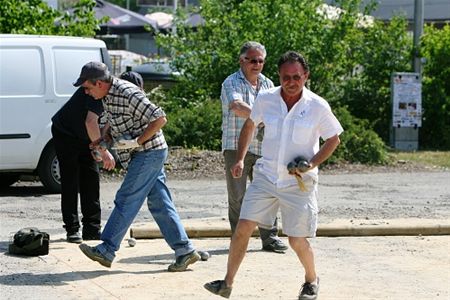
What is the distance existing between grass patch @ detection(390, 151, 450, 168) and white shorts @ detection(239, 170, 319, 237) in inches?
484

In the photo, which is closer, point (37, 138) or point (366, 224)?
point (366, 224)

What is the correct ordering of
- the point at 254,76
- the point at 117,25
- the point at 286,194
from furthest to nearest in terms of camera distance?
the point at 117,25
the point at 254,76
the point at 286,194

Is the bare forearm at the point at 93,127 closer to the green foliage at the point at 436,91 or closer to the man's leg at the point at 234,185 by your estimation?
the man's leg at the point at 234,185

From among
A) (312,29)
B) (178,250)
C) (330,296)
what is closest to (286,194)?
(330,296)

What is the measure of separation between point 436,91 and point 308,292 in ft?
51.2

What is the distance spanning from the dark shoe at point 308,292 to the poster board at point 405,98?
1468 centimetres

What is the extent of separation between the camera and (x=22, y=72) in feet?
48.3

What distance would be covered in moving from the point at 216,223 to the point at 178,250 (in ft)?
7.45

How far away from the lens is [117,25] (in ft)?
119

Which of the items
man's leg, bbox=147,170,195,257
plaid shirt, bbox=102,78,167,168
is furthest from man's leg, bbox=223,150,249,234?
plaid shirt, bbox=102,78,167,168

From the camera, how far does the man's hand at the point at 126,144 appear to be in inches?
342

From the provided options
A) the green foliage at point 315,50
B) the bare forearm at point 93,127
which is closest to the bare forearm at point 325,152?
the bare forearm at point 93,127

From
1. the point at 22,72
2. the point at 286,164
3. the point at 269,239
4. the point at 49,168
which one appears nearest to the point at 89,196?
the point at 269,239

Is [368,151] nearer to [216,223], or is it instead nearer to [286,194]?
[216,223]
